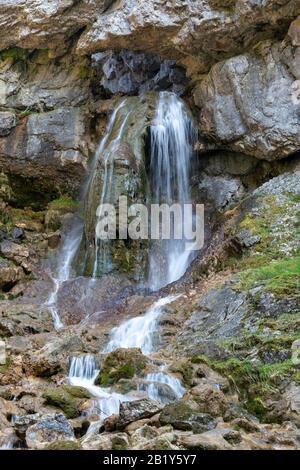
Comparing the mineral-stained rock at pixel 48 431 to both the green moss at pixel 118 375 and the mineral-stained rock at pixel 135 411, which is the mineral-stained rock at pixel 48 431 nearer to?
the mineral-stained rock at pixel 135 411

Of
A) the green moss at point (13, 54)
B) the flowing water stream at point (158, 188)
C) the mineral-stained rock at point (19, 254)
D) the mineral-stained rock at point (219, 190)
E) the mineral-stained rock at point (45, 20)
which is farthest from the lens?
the green moss at point (13, 54)

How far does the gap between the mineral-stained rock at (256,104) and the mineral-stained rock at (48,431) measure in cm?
956

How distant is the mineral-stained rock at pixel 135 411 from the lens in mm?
5633

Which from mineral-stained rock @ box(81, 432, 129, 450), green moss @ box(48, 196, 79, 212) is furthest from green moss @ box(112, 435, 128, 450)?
green moss @ box(48, 196, 79, 212)

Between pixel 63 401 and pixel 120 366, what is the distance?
1.28 m

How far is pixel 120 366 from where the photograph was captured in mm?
7809

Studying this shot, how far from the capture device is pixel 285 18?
43.0 ft

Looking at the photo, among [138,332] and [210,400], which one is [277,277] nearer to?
[138,332]

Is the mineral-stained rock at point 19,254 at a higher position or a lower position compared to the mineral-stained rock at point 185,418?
higher

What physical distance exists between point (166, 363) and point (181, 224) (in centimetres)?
661

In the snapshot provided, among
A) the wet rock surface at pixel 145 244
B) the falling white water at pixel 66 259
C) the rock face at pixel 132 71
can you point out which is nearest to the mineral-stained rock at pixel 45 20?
the wet rock surface at pixel 145 244

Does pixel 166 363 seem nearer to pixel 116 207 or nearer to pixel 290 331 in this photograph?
pixel 290 331

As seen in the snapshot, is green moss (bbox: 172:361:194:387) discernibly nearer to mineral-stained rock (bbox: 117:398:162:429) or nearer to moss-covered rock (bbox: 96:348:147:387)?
moss-covered rock (bbox: 96:348:147:387)

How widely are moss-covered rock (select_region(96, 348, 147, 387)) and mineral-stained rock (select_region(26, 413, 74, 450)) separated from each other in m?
2.03
